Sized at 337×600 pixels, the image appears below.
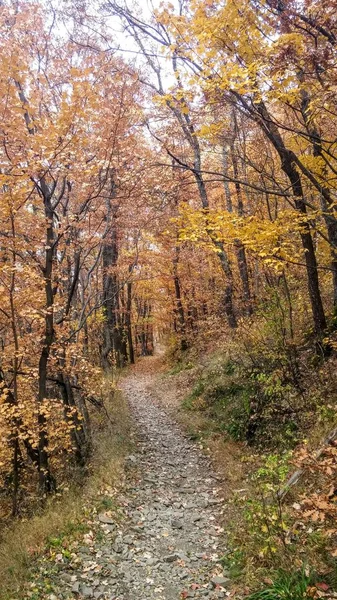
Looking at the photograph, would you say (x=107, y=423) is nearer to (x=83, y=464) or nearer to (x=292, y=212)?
(x=83, y=464)

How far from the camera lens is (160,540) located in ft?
19.8

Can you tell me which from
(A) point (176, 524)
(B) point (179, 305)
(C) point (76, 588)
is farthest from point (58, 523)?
(B) point (179, 305)

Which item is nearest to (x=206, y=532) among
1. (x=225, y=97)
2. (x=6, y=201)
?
(x=6, y=201)

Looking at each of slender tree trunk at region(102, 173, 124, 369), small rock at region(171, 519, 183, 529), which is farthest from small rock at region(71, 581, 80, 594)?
slender tree trunk at region(102, 173, 124, 369)

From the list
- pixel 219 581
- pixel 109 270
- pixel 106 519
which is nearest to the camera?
pixel 219 581

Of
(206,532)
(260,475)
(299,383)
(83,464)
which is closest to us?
(206,532)

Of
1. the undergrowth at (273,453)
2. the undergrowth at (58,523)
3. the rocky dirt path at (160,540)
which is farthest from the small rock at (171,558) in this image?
the undergrowth at (58,523)

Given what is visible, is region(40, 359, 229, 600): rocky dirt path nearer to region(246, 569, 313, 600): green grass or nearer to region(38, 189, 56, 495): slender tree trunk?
region(246, 569, 313, 600): green grass

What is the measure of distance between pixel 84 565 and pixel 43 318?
475 cm

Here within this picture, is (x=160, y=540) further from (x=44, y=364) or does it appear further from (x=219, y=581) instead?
(x=44, y=364)

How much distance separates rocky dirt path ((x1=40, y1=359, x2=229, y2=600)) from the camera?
4.96 metres

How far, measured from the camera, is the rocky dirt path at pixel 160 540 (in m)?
4.96

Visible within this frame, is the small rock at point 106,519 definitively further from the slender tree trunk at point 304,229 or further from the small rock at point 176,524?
the slender tree trunk at point 304,229

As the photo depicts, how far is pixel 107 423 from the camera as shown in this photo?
11.9 metres
